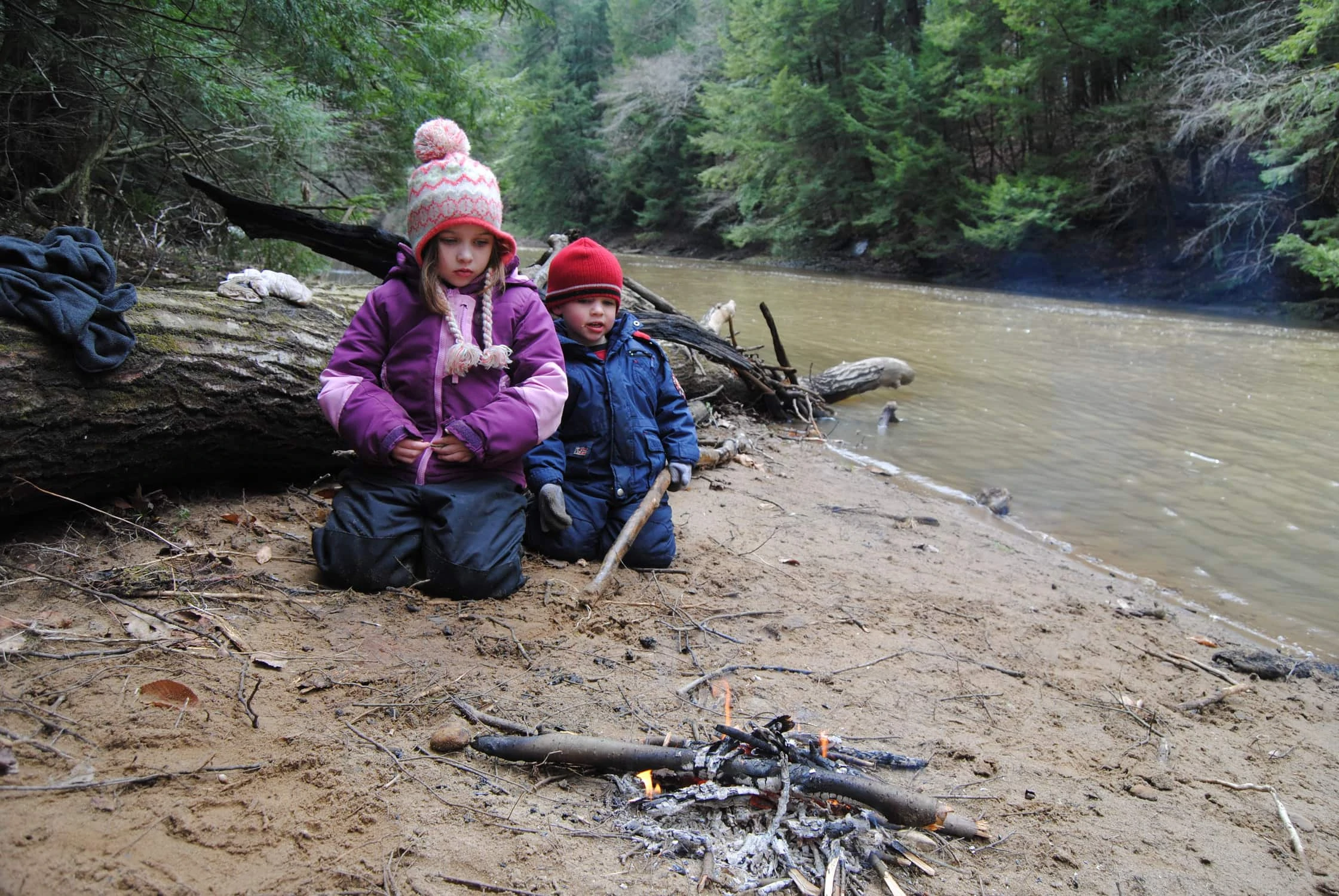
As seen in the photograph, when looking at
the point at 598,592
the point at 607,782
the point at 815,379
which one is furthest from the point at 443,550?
the point at 815,379

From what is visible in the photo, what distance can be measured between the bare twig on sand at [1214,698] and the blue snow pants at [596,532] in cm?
216

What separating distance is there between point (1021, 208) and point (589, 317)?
22.0 m

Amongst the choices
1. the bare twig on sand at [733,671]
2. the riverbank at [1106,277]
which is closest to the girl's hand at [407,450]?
the bare twig on sand at [733,671]

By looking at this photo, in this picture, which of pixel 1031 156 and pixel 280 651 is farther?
pixel 1031 156

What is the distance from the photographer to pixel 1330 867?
2258 mm

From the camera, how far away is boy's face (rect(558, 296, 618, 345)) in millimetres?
4004

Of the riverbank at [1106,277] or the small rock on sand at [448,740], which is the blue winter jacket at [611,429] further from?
the riverbank at [1106,277]

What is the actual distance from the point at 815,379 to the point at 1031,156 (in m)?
18.9

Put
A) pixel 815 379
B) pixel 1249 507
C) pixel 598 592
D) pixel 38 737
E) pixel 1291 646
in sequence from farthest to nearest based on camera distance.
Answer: pixel 815 379, pixel 1249 507, pixel 1291 646, pixel 598 592, pixel 38 737

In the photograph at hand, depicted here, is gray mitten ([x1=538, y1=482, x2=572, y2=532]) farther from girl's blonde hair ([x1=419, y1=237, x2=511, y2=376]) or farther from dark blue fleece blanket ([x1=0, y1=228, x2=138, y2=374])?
dark blue fleece blanket ([x1=0, y1=228, x2=138, y2=374])

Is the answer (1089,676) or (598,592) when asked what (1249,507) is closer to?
(1089,676)

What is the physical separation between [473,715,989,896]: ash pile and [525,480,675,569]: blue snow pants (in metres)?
1.55

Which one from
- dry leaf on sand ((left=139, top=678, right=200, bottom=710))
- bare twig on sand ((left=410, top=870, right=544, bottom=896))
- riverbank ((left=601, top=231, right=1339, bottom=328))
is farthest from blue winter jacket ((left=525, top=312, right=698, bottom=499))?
riverbank ((left=601, top=231, right=1339, bottom=328))

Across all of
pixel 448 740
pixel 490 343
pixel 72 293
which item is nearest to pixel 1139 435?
pixel 490 343
